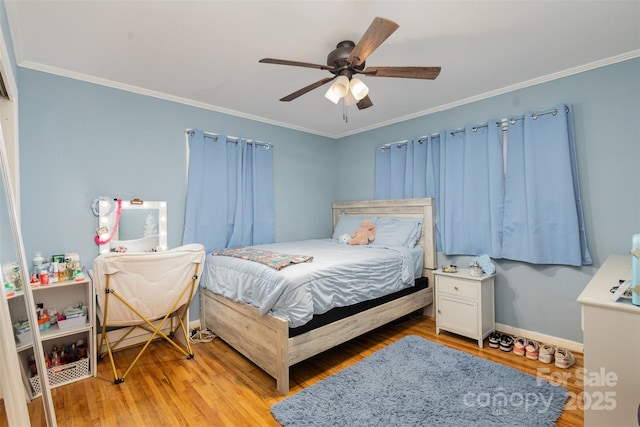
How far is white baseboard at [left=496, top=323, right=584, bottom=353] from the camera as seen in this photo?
2562mm

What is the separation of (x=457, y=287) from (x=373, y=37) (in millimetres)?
2369

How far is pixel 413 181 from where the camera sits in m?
3.68

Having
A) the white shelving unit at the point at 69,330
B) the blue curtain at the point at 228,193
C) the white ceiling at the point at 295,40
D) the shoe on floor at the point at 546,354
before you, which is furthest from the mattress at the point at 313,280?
the white ceiling at the point at 295,40

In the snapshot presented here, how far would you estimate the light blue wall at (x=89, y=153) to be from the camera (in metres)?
2.36

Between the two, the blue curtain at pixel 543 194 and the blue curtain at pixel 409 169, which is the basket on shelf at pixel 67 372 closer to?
the blue curtain at pixel 409 169

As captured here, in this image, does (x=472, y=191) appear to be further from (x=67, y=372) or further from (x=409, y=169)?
(x=67, y=372)

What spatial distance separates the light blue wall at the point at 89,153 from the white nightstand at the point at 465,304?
2.59 meters

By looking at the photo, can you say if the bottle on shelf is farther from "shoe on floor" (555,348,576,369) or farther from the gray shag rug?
"shoe on floor" (555,348,576,369)

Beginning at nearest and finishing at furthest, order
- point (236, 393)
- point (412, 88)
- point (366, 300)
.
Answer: point (236, 393) → point (366, 300) → point (412, 88)

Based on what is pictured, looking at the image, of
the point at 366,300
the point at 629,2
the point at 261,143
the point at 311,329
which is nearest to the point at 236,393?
the point at 311,329

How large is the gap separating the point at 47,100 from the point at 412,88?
10.6ft

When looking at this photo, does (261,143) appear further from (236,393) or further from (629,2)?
(629,2)

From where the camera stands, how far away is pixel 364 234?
3611 millimetres

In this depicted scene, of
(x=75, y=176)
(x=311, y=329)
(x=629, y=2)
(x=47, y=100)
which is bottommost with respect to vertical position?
(x=311, y=329)
